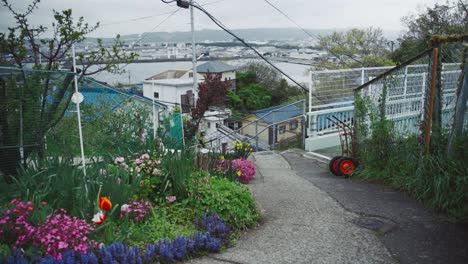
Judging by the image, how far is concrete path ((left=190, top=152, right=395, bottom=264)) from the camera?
3.22 metres

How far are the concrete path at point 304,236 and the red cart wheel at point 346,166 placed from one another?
1378mm

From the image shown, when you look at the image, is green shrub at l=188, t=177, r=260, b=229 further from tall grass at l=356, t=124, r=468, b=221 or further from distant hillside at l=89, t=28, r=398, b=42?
distant hillside at l=89, t=28, r=398, b=42

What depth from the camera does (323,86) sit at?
33.1ft

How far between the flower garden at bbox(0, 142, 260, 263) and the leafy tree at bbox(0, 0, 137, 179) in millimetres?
430

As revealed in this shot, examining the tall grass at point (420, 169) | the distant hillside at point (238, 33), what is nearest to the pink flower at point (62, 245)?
the tall grass at point (420, 169)

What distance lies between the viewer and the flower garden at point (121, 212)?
9.35 ft

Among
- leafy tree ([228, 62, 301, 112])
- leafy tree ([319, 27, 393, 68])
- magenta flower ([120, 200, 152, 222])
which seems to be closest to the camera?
magenta flower ([120, 200, 152, 222])

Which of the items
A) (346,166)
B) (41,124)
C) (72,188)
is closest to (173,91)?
(346,166)

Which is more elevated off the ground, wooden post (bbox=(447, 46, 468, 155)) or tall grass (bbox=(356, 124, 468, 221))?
wooden post (bbox=(447, 46, 468, 155))

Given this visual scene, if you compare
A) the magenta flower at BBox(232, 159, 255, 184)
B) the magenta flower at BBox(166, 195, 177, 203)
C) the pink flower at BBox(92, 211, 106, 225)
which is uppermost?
the pink flower at BBox(92, 211, 106, 225)

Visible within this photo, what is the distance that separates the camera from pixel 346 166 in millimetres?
6590

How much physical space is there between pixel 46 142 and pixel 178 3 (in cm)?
877

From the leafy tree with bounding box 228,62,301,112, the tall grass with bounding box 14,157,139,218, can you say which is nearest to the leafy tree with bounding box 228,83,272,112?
the leafy tree with bounding box 228,62,301,112

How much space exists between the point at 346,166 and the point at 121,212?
421 centimetres
